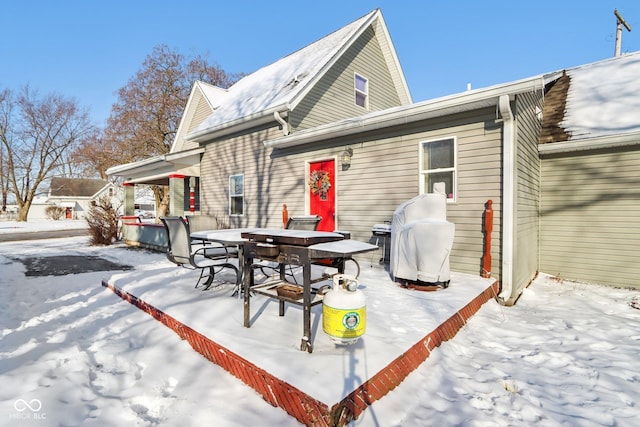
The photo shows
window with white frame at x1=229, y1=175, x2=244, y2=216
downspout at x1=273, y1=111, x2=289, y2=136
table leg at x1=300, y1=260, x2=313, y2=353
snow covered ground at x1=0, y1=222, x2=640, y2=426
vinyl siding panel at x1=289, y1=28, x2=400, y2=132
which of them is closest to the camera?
snow covered ground at x1=0, y1=222, x2=640, y2=426

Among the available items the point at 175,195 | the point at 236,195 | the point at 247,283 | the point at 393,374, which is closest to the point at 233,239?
the point at 247,283

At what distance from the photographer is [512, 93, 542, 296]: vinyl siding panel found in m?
4.82

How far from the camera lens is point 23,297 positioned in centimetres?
475

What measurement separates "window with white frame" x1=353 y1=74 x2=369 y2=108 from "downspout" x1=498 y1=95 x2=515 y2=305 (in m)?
6.32

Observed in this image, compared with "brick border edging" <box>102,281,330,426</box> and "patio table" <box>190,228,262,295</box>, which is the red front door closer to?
"patio table" <box>190,228,262,295</box>

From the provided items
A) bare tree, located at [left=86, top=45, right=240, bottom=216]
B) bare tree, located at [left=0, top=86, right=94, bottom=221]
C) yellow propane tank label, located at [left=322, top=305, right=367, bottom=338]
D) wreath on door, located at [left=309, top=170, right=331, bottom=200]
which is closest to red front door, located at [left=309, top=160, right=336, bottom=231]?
wreath on door, located at [left=309, top=170, right=331, bottom=200]

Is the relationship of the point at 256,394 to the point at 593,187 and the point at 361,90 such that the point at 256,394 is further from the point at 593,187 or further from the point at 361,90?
the point at 361,90

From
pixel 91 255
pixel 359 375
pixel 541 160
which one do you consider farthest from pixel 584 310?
pixel 91 255

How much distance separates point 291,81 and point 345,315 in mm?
8307

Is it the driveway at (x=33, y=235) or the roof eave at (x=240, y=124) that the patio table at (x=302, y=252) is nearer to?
the roof eave at (x=240, y=124)

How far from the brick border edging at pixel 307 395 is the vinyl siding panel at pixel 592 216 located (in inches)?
172

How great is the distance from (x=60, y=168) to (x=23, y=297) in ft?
115

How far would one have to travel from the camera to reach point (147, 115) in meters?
20.6

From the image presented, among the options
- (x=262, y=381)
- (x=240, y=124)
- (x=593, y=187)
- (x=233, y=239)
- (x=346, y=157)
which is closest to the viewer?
(x=262, y=381)
